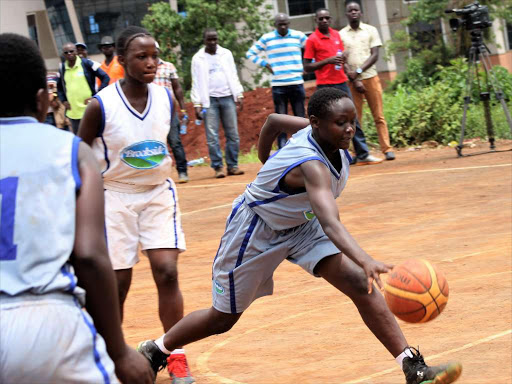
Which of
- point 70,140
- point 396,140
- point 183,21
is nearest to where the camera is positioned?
point 70,140

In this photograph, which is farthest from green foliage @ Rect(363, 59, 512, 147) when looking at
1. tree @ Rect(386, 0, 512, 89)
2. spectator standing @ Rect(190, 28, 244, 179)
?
tree @ Rect(386, 0, 512, 89)

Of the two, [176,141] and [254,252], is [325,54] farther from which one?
[254,252]

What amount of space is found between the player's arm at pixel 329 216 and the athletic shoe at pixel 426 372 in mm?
555

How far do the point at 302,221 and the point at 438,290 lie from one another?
0.85 m

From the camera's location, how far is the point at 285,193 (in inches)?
181

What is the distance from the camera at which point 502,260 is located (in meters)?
7.42

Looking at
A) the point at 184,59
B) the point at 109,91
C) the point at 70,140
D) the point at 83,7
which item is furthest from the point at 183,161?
the point at 83,7

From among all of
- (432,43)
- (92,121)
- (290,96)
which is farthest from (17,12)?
(92,121)

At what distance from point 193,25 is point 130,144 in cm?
2040

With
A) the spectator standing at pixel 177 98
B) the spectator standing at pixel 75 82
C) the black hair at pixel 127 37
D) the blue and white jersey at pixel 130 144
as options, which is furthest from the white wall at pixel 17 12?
the blue and white jersey at pixel 130 144

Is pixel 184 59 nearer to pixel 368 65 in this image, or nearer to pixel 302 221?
pixel 368 65

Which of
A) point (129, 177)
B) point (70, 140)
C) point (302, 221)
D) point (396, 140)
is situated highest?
point (70, 140)

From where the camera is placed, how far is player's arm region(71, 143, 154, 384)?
8.27ft

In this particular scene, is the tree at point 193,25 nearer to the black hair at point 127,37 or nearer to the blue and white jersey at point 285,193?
the black hair at point 127,37
